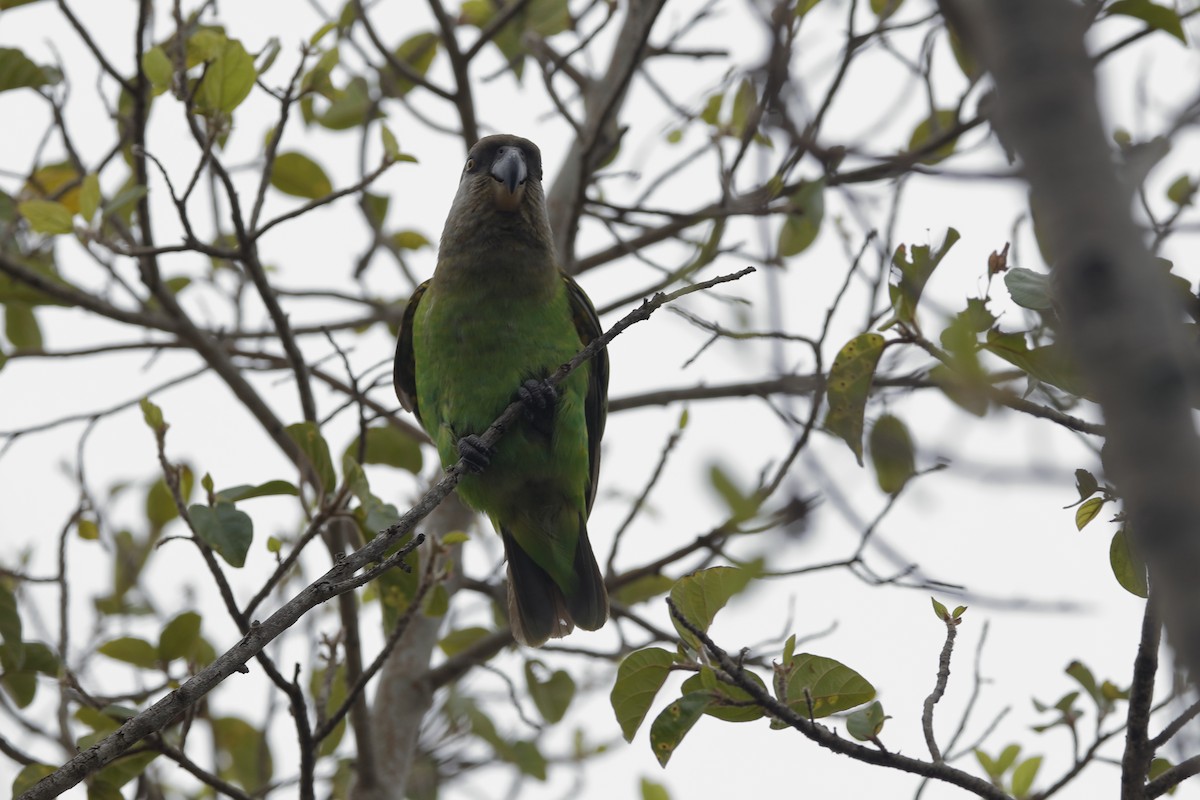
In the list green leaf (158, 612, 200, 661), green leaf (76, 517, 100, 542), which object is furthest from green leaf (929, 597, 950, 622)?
green leaf (76, 517, 100, 542)

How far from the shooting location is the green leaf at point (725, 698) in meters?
2.90

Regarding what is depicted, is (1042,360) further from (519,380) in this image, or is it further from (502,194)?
(502,194)

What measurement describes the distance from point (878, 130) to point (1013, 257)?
919mm

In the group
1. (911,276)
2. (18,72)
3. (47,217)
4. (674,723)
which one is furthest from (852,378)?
(18,72)

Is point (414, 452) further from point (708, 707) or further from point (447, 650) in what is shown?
point (708, 707)

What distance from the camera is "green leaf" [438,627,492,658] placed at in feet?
17.8

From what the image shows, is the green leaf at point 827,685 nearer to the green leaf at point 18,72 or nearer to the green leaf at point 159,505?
the green leaf at point 159,505

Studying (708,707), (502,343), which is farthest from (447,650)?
(708,707)

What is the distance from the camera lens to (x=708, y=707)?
2.97 meters

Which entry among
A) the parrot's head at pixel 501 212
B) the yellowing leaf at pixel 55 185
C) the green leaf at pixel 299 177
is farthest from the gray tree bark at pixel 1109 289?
the yellowing leaf at pixel 55 185

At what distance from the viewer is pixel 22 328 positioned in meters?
5.12

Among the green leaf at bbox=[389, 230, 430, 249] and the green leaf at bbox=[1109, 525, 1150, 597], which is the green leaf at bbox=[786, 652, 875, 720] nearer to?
the green leaf at bbox=[1109, 525, 1150, 597]

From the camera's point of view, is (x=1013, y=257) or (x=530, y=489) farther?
(x=530, y=489)

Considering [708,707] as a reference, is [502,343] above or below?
above
